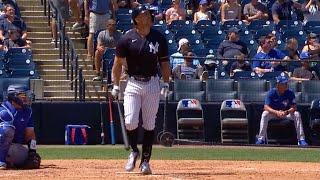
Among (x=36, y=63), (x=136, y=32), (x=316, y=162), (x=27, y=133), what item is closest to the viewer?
(x=136, y=32)

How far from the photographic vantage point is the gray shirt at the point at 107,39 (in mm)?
21828

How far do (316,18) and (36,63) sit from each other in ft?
24.2

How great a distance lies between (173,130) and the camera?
67.8ft

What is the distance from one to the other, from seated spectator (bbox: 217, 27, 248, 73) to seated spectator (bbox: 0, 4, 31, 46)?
426cm

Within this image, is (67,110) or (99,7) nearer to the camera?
(67,110)

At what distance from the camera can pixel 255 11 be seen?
2470 centimetres

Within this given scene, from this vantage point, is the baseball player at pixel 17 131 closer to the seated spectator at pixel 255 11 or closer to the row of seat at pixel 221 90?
the row of seat at pixel 221 90

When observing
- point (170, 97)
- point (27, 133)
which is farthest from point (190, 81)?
point (27, 133)

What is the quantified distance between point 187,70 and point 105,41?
1934 mm

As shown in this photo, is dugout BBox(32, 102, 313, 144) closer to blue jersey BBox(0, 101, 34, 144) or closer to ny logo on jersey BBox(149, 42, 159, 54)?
blue jersey BBox(0, 101, 34, 144)

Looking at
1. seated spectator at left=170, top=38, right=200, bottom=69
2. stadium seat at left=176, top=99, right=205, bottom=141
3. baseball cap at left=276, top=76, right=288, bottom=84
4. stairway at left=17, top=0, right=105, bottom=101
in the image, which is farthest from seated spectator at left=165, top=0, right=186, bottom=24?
baseball cap at left=276, top=76, right=288, bottom=84

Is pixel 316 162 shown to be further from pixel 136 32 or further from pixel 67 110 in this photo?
pixel 67 110

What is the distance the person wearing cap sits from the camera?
19891 mm

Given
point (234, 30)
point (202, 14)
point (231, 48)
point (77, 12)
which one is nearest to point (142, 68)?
point (231, 48)
